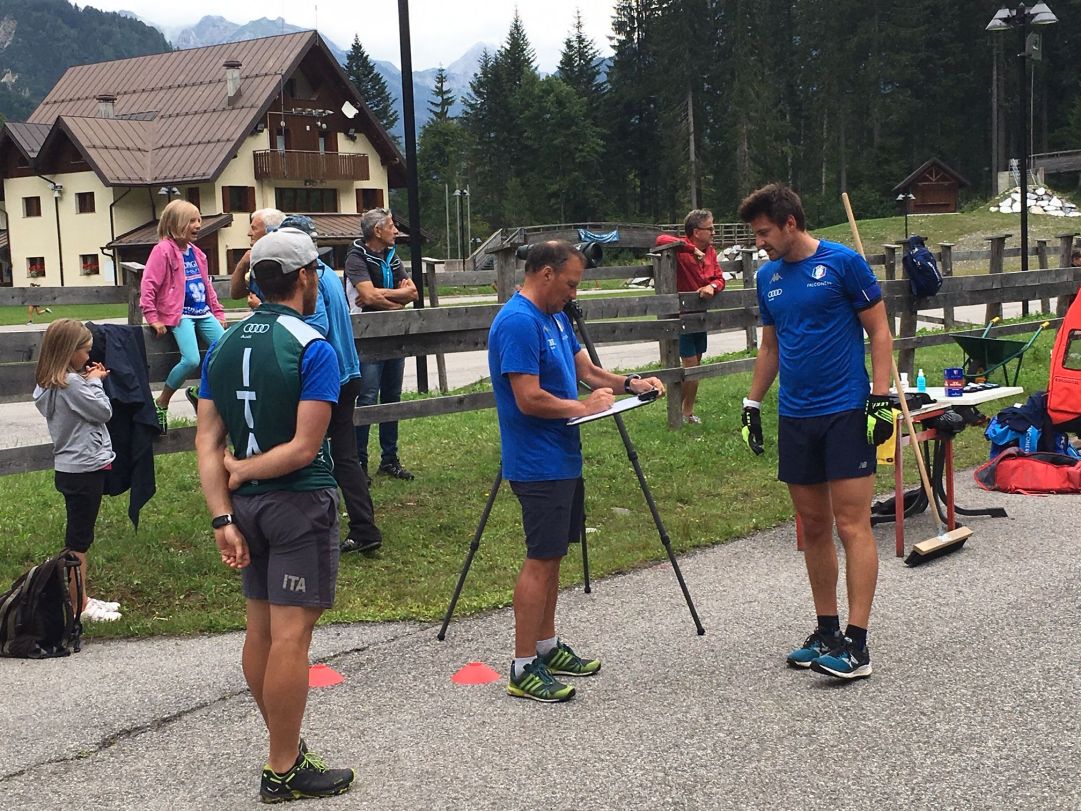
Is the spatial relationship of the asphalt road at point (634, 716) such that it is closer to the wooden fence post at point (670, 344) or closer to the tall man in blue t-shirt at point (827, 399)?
the tall man in blue t-shirt at point (827, 399)

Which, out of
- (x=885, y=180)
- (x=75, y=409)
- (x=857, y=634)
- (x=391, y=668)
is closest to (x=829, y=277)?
(x=857, y=634)

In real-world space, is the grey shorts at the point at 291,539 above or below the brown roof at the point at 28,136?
below

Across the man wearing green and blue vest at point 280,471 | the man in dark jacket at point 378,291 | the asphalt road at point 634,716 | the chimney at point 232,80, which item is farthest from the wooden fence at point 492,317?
the chimney at point 232,80

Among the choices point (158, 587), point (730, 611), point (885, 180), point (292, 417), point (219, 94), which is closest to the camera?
point (292, 417)

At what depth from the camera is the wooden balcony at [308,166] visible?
56031mm

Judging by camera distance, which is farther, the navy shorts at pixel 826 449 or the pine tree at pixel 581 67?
the pine tree at pixel 581 67

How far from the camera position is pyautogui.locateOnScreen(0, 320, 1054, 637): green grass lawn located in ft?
22.4

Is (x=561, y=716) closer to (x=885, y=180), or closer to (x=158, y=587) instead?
(x=158, y=587)

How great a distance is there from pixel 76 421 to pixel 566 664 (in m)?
2.80

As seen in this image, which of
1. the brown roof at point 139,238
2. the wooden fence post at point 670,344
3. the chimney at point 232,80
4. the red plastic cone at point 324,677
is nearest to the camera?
the red plastic cone at point 324,677

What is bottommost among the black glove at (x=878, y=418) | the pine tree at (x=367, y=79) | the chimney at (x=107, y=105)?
the black glove at (x=878, y=418)

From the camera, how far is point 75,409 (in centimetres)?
626

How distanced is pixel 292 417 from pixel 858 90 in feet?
280

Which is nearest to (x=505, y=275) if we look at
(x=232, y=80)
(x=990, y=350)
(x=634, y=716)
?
(x=990, y=350)
